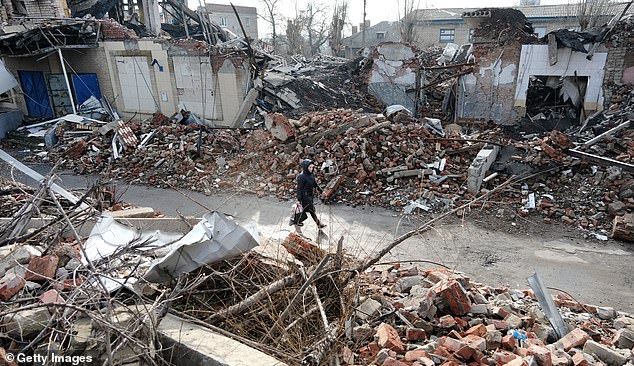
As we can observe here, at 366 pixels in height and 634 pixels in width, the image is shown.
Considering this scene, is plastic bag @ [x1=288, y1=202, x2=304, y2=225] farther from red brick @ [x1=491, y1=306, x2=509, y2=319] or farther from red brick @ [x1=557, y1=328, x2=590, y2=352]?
red brick @ [x1=557, y1=328, x2=590, y2=352]

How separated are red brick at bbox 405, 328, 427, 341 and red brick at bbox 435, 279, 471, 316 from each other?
0.49 meters

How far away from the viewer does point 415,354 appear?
3627 millimetres

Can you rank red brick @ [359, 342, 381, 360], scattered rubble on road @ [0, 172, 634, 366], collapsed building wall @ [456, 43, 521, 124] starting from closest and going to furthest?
scattered rubble on road @ [0, 172, 634, 366]
red brick @ [359, 342, 381, 360]
collapsed building wall @ [456, 43, 521, 124]

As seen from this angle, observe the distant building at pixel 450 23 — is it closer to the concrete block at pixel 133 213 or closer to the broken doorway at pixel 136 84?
the broken doorway at pixel 136 84

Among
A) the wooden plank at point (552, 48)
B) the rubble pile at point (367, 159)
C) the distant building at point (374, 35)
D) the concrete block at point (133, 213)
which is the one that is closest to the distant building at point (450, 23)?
the distant building at point (374, 35)

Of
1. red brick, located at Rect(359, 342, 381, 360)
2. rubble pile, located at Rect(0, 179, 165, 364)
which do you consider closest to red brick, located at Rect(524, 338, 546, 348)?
red brick, located at Rect(359, 342, 381, 360)

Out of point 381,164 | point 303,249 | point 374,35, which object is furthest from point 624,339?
point 374,35

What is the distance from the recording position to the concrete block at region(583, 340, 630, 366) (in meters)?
3.73

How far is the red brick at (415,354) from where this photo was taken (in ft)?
11.8

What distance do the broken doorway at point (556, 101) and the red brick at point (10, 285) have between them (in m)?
15.0

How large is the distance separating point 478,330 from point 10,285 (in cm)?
454

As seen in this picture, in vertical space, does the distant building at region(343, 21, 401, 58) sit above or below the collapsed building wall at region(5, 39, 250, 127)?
above

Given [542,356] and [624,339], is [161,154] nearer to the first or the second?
[542,356]

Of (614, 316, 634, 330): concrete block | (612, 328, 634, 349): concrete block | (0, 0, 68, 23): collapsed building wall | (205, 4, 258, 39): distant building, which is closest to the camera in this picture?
(612, 328, 634, 349): concrete block
